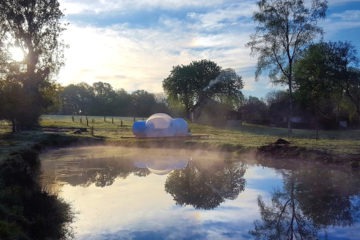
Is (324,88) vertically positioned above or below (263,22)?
below

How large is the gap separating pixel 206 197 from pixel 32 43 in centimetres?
2766

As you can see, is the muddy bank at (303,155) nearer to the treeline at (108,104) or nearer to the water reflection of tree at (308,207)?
the water reflection of tree at (308,207)

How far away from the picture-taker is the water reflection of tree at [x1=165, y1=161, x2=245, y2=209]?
40.4ft

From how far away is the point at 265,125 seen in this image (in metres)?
56.6

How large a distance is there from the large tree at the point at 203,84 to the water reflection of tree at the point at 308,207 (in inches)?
2008

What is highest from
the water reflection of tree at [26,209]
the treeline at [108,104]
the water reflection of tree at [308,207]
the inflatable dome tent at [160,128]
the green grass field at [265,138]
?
the treeline at [108,104]

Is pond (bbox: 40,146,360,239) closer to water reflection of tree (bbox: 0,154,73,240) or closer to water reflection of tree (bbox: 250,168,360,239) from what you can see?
water reflection of tree (bbox: 250,168,360,239)

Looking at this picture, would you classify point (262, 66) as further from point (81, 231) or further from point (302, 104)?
point (81, 231)

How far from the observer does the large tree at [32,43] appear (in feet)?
107

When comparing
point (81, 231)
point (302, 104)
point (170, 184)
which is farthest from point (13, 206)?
point (302, 104)

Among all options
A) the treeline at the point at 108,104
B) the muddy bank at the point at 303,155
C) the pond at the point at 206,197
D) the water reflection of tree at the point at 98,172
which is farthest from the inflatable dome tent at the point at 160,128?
the treeline at the point at 108,104

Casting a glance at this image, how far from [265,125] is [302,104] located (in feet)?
19.9

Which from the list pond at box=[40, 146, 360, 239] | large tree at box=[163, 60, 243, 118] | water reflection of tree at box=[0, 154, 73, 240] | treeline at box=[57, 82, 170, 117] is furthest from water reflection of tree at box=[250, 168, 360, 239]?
treeline at box=[57, 82, 170, 117]

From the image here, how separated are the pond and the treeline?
67.5 m
